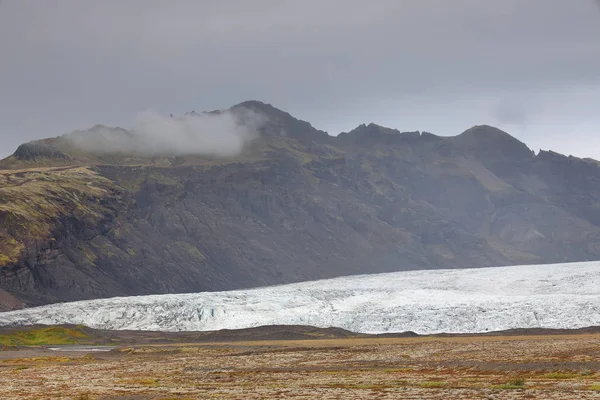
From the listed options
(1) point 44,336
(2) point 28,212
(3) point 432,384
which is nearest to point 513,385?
(3) point 432,384

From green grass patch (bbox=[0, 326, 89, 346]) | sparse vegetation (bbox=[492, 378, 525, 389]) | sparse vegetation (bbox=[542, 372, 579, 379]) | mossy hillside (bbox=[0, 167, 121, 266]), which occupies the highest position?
mossy hillside (bbox=[0, 167, 121, 266])

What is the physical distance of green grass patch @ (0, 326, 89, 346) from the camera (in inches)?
3643

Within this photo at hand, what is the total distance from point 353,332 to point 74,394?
198 feet

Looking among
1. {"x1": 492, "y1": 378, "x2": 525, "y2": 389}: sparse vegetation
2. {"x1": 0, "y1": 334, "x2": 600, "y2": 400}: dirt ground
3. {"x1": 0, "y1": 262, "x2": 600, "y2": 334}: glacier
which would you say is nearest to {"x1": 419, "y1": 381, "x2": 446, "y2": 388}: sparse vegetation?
{"x1": 0, "y1": 334, "x2": 600, "y2": 400}: dirt ground

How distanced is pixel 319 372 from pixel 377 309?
180 feet

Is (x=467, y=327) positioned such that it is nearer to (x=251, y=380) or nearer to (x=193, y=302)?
(x=193, y=302)

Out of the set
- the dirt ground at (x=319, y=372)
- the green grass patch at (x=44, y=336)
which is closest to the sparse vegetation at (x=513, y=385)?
the dirt ground at (x=319, y=372)

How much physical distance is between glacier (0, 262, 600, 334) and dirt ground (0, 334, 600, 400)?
24733 mm

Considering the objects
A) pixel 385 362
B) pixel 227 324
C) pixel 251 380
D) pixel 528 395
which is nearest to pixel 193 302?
pixel 227 324

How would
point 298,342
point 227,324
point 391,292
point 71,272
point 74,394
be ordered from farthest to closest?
point 71,272
point 391,292
point 227,324
point 298,342
point 74,394

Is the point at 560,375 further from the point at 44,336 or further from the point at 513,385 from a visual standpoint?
the point at 44,336

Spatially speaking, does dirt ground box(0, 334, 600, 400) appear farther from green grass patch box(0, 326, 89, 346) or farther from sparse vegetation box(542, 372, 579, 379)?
green grass patch box(0, 326, 89, 346)

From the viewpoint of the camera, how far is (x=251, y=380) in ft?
146

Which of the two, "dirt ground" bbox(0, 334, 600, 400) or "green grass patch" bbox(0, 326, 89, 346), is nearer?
"dirt ground" bbox(0, 334, 600, 400)
